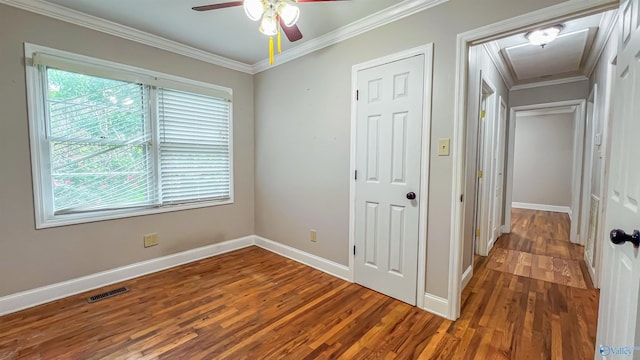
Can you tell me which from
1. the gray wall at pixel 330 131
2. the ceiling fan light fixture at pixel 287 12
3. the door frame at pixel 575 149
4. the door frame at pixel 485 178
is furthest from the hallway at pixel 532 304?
the ceiling fan light fixture at pixel 287 12

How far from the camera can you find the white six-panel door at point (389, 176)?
219cm

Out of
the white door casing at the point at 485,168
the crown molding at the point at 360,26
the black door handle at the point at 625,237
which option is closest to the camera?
the black door handle at the point at 625,237

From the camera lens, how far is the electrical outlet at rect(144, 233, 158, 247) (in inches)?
111

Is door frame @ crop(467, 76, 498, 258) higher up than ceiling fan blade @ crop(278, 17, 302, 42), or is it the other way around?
ceiling fan blade @ crop(278, 17, 302, 42)

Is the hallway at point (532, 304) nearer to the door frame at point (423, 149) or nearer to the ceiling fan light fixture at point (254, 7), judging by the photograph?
the door frame at point (423, 149)

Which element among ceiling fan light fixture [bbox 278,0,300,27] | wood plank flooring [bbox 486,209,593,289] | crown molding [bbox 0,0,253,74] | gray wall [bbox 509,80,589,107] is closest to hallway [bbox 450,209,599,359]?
wood plank flooring [bbox 486,209,593,289]

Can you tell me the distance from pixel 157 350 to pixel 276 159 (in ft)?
7.35

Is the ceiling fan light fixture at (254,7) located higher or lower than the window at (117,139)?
higher

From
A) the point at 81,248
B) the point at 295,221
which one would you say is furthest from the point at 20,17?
the point at 295,221

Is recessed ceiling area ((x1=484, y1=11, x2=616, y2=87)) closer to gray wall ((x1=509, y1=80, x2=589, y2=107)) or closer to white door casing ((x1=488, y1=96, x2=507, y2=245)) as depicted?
gray wall ((x1=509, y1=80, x2=589, y2=107))

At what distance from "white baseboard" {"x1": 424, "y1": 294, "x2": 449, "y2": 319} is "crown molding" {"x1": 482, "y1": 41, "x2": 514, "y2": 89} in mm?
2488

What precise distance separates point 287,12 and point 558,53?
134 inches

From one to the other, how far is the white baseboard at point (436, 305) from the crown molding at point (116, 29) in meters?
3.36

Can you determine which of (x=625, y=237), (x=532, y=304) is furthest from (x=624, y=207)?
(x=532, y=304)
